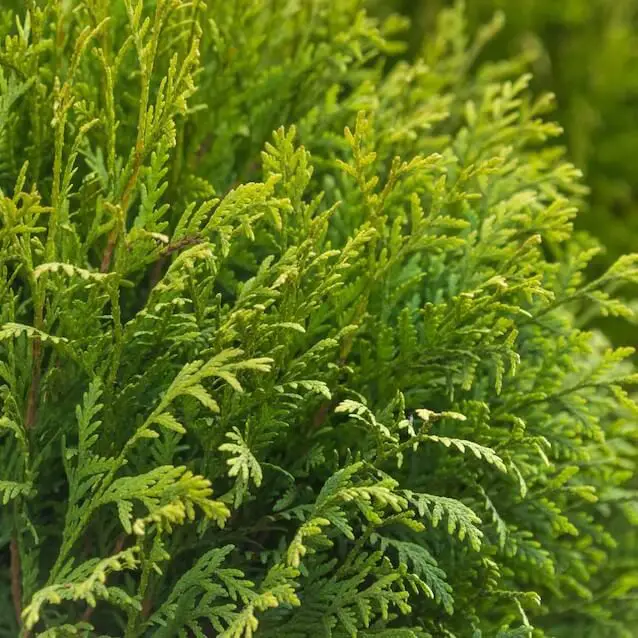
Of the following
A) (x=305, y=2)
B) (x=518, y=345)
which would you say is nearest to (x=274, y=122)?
(x=305, y=2)

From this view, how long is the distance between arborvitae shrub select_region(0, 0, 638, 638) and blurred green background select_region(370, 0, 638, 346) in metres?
1.37

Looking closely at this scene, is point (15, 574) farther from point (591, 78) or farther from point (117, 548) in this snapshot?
point (591, 78)

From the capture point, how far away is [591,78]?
130 inches

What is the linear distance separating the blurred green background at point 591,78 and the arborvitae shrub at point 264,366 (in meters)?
1.37

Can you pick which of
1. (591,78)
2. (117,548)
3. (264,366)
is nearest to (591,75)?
(591,78)

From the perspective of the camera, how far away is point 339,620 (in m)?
1.39

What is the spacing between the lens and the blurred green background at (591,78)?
313 cm

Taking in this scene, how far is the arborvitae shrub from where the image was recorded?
1309 millimetres

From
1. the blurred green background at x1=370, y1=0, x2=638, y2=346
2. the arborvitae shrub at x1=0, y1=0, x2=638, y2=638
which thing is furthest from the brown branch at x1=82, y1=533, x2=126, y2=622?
the blurred green background at x1=370, y1=0, x2=638, y2=346

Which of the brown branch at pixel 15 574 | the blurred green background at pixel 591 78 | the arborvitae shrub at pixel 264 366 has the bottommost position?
the brown branch at pixel 15 574

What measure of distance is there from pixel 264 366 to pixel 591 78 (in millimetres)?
2568

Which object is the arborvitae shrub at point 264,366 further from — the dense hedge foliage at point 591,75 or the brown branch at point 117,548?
the dense hedge foliage at point 591,75

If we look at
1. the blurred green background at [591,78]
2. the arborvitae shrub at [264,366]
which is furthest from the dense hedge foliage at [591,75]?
the arborvitae shrub at [264,366]

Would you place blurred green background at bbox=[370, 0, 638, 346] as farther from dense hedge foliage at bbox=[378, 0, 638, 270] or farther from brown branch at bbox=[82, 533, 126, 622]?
brown branch at bbox=[82, 533, 126, 622]
